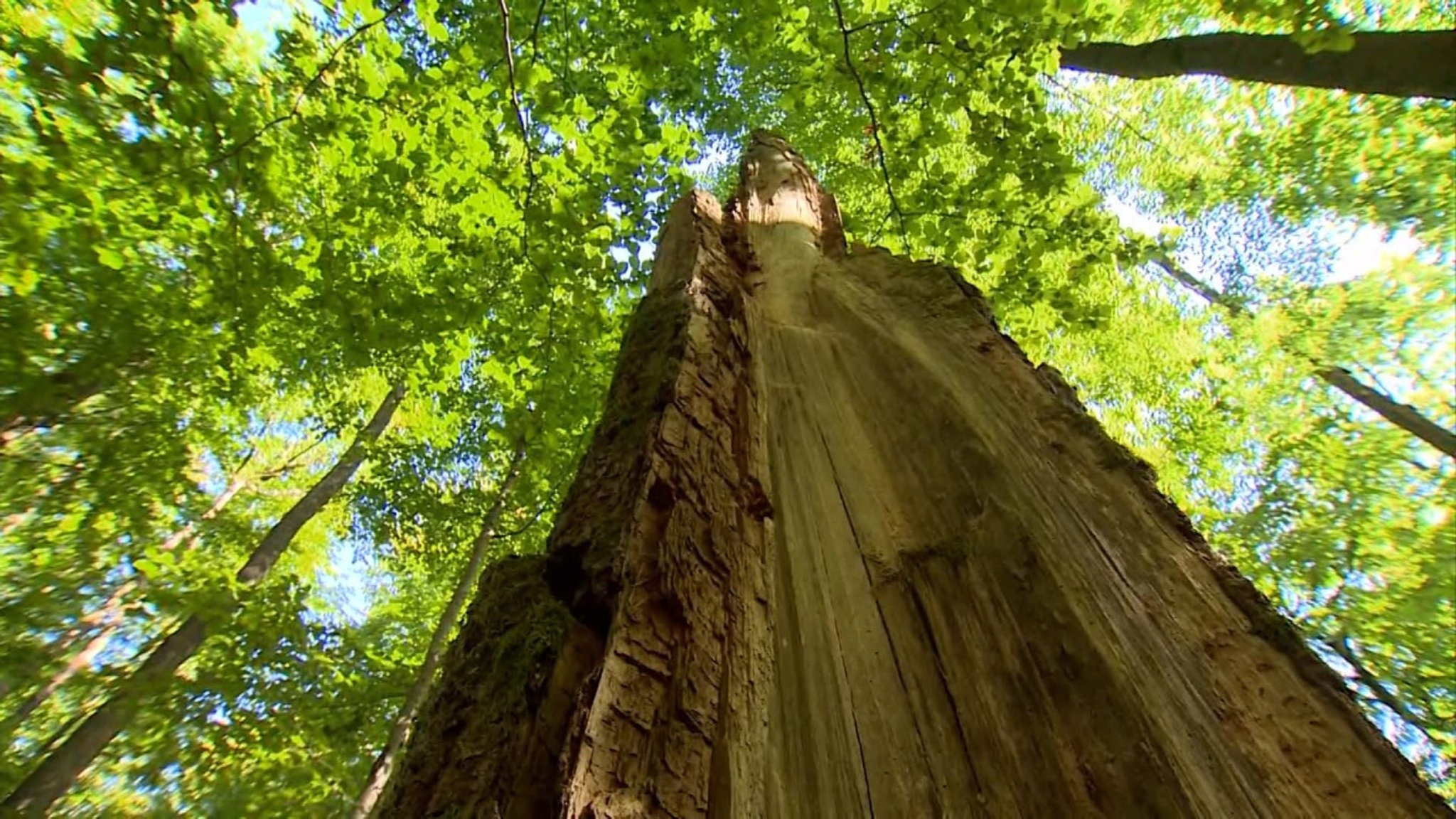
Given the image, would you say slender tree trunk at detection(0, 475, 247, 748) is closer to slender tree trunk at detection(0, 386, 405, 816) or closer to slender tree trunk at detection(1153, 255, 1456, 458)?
slender tree trunk at detection(0, 386, 405, 816)

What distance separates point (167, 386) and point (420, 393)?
3277mm

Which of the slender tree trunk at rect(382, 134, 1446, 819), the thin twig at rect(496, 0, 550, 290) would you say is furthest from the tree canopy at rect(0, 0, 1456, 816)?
the slender tree trunk at rect(382, 134, 1446, 819)

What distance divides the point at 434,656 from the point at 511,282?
3.66 meters

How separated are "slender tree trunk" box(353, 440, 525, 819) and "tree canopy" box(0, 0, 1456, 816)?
21 cm

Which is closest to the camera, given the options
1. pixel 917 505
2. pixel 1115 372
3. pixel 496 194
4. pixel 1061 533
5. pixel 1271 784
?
pixel 1271 784

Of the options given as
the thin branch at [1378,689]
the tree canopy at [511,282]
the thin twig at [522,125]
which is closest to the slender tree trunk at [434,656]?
the tree canopy at [511,282]

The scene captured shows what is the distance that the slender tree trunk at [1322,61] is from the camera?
3.09m

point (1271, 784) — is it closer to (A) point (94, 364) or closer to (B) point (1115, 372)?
(A) point (94, 364)

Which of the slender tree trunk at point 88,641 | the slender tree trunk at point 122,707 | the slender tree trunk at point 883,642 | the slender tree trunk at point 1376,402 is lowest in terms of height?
the slender tree trunk at point 883,642

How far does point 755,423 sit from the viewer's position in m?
1.89

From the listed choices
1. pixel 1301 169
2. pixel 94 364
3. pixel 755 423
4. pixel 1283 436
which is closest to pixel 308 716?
pixel 94 364

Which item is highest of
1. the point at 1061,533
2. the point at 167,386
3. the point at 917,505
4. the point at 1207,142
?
the point at 1207,142

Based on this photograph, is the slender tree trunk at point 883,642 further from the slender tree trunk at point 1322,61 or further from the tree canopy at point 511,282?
the slender tree trunk at point 1322,61

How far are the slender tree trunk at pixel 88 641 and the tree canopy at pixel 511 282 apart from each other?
0.09 meters
